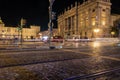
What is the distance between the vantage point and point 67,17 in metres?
87.6

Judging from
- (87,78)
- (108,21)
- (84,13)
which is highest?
(84,13)

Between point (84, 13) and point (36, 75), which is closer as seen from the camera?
point (36, 75)

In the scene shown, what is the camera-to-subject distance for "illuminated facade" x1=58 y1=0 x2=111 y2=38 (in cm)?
5775

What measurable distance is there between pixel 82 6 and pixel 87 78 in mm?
68096

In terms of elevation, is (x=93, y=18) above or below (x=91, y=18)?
below

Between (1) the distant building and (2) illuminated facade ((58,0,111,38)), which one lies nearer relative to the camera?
(1) the distant building

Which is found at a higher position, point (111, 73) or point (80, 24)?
point (80, 24)

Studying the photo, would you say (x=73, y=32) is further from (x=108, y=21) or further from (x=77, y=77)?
(x=77, y=77)

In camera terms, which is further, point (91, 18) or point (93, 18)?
point (91, 18)

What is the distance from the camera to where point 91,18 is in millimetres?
62625

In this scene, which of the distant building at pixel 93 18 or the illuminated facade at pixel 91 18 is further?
the illuminated facade at pixel 91 18

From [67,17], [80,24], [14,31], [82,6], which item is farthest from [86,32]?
[14,31]

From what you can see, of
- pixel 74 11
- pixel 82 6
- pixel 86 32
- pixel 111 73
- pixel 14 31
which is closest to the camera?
pixel 111 73

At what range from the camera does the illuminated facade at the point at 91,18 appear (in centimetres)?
5775
